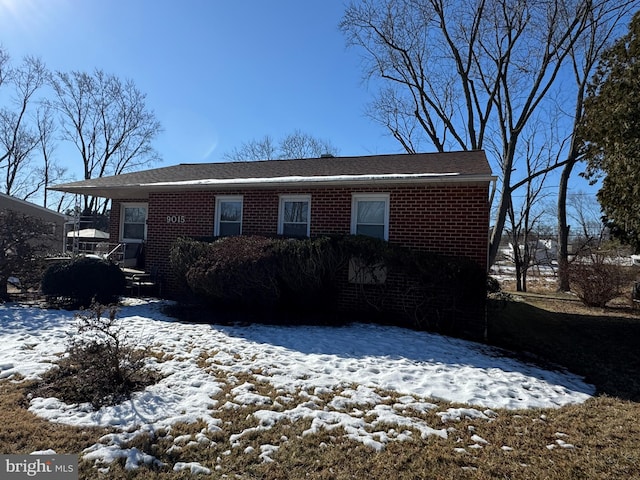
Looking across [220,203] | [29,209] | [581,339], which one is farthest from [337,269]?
[29,209]

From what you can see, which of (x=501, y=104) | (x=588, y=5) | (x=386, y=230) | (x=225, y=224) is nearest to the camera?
(x=386, y=230)

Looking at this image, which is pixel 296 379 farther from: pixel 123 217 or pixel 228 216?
pixel 123 217

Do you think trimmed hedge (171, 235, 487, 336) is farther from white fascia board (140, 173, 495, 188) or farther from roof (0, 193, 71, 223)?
roof (0, 193, 71, 223)

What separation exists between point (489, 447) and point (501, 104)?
2020cm

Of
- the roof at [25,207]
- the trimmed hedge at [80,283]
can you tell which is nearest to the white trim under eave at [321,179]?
the trimmed hedge at [80,283]

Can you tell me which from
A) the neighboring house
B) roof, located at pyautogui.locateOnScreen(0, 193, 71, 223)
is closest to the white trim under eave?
the neighboring house

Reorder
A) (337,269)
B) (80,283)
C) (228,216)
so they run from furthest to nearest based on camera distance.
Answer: (228,216)
(80,283)
(337,269)

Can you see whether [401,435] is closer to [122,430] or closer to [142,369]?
[122,430]

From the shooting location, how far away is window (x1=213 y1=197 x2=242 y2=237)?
10.1m

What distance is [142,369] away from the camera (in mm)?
4656

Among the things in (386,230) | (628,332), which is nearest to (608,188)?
→ (628,332)

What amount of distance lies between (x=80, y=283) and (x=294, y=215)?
5.27m

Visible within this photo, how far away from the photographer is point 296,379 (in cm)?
462

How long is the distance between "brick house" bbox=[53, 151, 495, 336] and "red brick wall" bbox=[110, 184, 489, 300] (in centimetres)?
2
